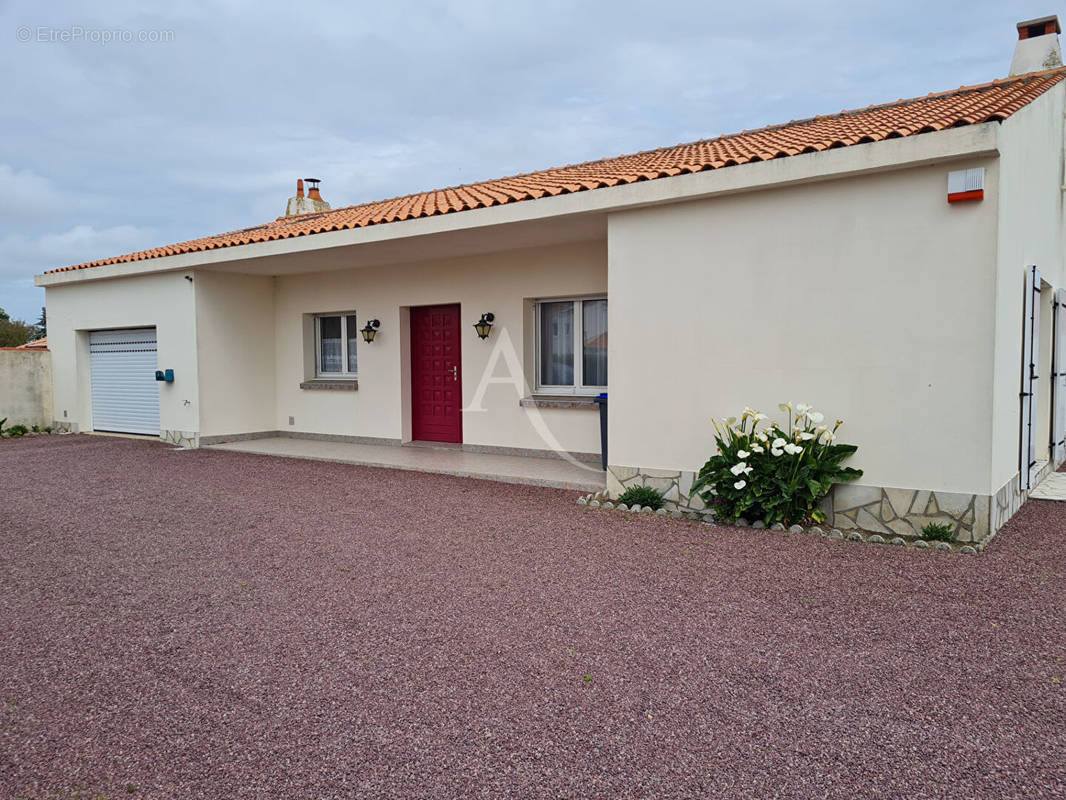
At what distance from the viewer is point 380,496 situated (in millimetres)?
7465

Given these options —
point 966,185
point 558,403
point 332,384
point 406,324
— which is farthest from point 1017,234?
point 332,384

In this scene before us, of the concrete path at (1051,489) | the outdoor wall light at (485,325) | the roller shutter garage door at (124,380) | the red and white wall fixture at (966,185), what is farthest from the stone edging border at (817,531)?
the roller shutter garage door at (124,380)

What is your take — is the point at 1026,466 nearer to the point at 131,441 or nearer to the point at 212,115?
the point at 131,441

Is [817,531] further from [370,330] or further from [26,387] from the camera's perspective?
[26,387]

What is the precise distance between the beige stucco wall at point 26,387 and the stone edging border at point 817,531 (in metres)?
12.4

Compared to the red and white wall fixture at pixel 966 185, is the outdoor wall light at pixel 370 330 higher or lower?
lower

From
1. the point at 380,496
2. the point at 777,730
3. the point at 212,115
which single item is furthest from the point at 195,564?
the point at 212,115

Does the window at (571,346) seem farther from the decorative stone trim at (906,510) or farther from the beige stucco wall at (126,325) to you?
the beige stucco wall at (126,325)

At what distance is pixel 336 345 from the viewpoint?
474 inches

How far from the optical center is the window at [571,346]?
30.5 feet

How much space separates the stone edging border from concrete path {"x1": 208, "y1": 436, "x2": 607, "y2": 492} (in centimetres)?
55
